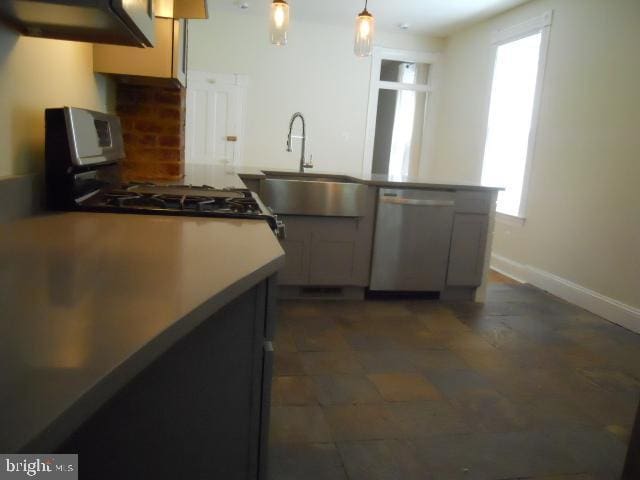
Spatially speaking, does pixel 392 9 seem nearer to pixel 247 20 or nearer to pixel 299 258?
pixel 247 20

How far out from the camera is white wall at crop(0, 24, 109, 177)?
1145 mm

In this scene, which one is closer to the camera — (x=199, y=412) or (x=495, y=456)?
(x=199, y=412)

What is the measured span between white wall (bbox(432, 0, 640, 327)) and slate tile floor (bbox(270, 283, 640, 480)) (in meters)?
0.62

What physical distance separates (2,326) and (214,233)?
65cm

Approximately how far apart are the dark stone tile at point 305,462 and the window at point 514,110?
3.67 m

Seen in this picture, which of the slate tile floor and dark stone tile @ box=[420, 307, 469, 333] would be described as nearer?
the slate tile floor

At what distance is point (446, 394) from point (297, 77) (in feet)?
16.7

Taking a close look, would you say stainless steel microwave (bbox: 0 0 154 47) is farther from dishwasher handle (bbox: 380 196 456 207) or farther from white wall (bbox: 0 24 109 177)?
dishwasher handle (bbox: 380 196 456 207)

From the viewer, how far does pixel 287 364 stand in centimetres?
232

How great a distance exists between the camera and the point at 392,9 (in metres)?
5.48

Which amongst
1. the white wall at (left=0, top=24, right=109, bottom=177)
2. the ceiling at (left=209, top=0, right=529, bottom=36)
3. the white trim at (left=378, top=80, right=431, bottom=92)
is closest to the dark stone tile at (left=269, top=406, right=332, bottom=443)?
the white wall at (left=0, top=24, right=109, bottom=177)

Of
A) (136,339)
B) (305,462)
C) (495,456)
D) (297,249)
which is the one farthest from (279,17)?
(136,339)

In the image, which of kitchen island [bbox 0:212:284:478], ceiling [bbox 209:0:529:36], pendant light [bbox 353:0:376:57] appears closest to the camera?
kitchen island [bbox 0:212:284:478]

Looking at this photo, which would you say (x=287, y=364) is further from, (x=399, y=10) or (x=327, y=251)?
(x=399, y=10)
